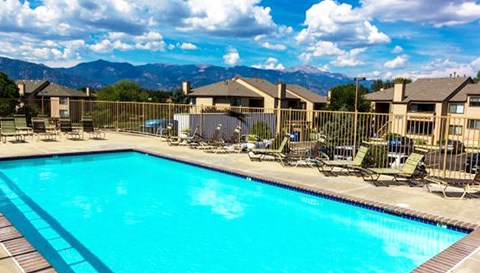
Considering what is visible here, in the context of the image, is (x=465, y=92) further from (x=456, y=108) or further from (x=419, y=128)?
(x=419, y=128)

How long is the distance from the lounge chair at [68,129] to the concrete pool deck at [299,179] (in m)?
0.58

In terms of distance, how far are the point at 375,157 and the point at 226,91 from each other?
37.4 meters

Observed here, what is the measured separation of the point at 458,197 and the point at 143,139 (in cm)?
1311

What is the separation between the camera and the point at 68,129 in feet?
53.9

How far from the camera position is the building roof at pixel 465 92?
40.9 metres

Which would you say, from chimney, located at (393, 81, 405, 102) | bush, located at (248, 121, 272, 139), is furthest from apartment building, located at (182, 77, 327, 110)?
bush, located at (248, 121, 272, 139)

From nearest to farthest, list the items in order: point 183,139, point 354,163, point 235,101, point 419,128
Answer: point 354,163
point 419,128
point 183,139
point 235,101

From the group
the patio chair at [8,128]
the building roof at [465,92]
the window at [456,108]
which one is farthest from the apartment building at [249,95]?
the patio chair at [8,128]

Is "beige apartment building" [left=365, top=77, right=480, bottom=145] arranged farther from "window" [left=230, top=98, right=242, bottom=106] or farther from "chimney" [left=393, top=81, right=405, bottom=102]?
"window" [left=230, top=98, right=242, bottom=106]

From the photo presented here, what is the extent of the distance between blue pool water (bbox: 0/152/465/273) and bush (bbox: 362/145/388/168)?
13.4 feet

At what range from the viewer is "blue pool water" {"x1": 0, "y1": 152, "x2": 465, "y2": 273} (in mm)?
5672

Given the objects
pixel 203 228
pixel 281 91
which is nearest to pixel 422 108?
pixel 281 91

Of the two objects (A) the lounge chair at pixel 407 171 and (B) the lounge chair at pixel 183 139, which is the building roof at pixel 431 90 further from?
(A) the lounge chair at pixel 407 171

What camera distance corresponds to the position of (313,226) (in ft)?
23.9
